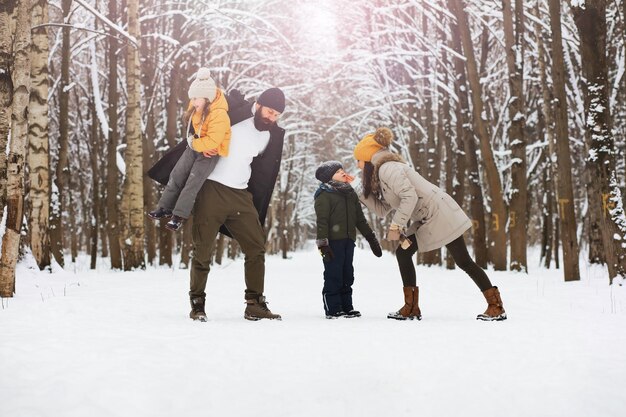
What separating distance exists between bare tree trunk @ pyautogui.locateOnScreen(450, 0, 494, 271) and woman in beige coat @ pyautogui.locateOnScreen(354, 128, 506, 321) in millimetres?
8264

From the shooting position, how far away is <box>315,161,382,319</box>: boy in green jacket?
219 inches

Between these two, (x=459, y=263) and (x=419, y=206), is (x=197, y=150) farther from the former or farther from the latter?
(x=459, y=263)

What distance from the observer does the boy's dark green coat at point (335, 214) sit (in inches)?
220

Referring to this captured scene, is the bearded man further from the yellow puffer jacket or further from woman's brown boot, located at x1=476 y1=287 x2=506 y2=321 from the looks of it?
woman's brown boot, located at x1=476 y1=287 x2=506 y2=321

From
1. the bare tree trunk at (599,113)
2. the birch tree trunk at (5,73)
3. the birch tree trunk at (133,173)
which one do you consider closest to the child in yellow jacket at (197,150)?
the birch tree trunk at (5,73)

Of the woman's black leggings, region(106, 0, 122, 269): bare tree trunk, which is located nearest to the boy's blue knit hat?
the woman's black leggings

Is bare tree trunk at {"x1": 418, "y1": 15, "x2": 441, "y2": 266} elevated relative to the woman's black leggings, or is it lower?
elevated

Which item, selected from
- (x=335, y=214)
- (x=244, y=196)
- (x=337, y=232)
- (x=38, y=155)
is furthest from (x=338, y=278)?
(x=38, y=155)

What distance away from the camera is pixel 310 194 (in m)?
57.6

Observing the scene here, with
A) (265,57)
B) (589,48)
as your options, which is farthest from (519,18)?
(265,57)

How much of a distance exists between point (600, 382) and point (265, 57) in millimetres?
17416

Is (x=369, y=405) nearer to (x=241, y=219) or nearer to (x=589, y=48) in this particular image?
(x=241, y=219)

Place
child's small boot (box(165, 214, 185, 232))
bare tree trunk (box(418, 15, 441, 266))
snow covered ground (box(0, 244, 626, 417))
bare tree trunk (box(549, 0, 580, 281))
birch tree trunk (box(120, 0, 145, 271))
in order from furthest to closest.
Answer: bare tree trunk (box(418, 15, 441, 266))
birch tree trunk (box(120, 0, 145, 271))
bare tree trunk (box(549, 0, 580, 281))
child's small boot (box(165, 214, 185, 232))
snow covered ground (box(0, 244, 626, 417))

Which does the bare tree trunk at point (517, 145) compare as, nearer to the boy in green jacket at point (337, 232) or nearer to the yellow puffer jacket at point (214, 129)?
the boy in green jacket at point (337, 232)
